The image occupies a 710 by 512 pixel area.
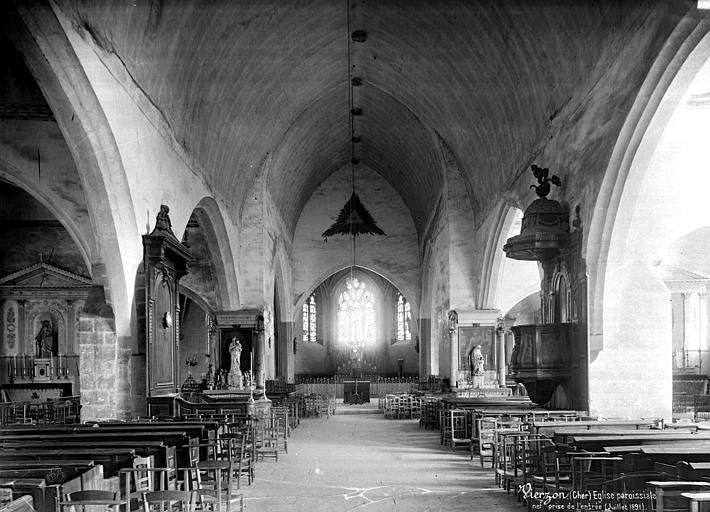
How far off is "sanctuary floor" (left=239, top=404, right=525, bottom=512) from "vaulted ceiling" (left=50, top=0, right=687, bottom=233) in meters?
4.98

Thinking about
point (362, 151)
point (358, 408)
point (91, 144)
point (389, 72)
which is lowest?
point (358, 408)

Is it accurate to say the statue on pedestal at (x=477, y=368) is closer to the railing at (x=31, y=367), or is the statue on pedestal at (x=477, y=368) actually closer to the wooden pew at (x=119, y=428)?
the railing at (x=31, y=367)

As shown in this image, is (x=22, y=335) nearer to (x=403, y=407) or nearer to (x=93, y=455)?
(x=403, y=407)

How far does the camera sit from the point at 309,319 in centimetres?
3556

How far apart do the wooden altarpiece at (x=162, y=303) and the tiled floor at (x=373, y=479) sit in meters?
1.98

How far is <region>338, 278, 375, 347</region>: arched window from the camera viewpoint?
117ft

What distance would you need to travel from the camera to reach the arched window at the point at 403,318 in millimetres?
35219

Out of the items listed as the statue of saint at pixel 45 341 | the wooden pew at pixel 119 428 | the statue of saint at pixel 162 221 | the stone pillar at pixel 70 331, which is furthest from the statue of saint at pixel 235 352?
the wooden pew at pixel 119 428

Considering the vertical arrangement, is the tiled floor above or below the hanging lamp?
below

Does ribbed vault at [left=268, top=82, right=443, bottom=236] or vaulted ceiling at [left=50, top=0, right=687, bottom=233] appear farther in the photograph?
ribbed vault at [left=268, top=82, right=443, bottom=236]

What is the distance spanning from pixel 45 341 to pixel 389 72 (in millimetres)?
10356

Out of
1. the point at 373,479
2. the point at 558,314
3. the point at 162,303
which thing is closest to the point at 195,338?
the point at 162,303

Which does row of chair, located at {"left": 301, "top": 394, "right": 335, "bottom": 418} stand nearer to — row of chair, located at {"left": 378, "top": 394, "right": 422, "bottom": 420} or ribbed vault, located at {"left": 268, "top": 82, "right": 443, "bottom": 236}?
row of chair, located at {"left": 378, "top": 394, "right": 422, "bottom": 420}

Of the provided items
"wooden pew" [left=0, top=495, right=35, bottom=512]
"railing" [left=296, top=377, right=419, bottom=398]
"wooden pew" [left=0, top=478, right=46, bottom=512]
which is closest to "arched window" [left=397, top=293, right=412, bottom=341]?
"railing" [left=296, top=377, right=419, bottom=398]
